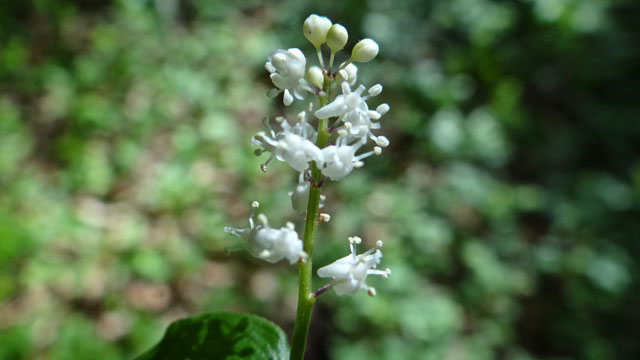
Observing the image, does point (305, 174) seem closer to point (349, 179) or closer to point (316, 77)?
point (316, 77)

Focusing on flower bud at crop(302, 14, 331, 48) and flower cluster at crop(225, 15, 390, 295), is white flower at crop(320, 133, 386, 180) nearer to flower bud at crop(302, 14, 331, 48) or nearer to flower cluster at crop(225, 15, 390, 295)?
flower cluster at crop(225, 15, 390, 295)

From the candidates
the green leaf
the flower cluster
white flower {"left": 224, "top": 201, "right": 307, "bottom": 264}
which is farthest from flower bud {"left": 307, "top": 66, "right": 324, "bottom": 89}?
the green leaf

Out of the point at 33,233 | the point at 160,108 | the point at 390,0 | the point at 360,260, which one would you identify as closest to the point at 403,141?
the point at 390,0

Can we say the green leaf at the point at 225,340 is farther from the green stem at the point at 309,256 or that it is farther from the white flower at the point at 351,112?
the white flower at the point at 351,112

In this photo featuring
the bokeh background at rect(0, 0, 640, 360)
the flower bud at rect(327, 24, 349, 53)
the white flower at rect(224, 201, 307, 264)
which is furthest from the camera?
the bokeh background at rect(0, 0, 640, 360)

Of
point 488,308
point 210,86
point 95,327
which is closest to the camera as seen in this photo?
point 95,327

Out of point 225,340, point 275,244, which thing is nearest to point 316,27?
point 275,244

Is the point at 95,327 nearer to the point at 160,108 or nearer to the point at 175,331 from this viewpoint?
the point at 160,108
